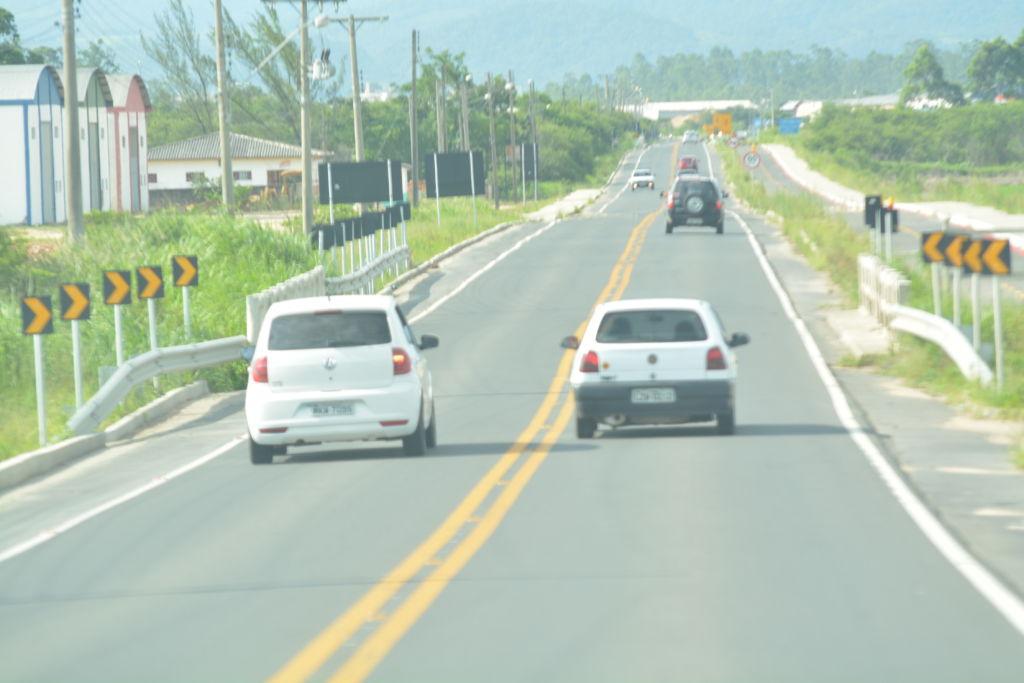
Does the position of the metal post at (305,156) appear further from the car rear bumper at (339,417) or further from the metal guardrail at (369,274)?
the car rear bumper at (339,417)

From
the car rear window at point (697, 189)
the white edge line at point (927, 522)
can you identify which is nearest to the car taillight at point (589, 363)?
the white edge line at point (927, 522)

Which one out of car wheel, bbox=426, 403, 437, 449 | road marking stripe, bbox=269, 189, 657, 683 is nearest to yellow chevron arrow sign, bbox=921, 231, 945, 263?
road marking stripe, bbox=269, 189, 657, 683

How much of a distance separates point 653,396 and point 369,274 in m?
22.2

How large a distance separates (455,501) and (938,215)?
61046 millimetres

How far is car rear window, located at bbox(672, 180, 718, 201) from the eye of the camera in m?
60.5

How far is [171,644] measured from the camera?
9664 mm

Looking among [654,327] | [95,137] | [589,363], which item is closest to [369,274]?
[654,327]

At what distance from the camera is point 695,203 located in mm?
60875

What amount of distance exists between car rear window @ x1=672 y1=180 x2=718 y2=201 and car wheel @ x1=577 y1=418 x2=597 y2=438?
134 feet

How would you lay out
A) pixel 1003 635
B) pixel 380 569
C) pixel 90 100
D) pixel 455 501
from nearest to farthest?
pixel 1003 635
pixel 380 569
pixel 455 501
pixel 90 100

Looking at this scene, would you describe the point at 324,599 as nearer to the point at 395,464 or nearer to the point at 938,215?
the point at 395,464

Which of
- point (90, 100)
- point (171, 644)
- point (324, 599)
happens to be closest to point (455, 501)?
point (324, 599)

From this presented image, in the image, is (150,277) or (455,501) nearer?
(455,501)

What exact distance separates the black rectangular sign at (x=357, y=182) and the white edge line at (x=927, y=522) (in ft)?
79.8
